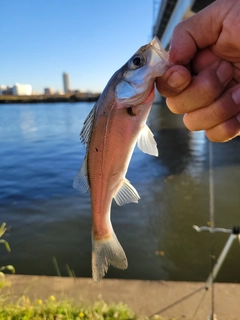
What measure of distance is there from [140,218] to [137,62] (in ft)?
18.0

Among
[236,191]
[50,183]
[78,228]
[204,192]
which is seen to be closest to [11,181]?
[50,183]

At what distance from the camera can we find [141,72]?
1938 mm

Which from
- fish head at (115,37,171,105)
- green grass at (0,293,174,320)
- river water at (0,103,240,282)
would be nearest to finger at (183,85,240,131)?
fish head at (115,37,171,105)

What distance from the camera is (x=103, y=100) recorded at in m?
2.01

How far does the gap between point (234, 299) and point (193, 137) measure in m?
15.9

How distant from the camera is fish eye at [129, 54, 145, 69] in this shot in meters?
1.93

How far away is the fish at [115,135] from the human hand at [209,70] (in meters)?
0.19

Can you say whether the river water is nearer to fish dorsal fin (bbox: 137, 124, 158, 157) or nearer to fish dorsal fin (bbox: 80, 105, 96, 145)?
fish dorsal fin (bbox: 137, 124, 158, 157)

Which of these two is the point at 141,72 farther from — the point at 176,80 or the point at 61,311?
the point at 61,311

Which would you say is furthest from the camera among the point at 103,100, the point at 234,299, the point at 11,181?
the point at 11,181

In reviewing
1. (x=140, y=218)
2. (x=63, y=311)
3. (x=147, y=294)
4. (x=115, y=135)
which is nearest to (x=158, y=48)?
(x=115, y=135)

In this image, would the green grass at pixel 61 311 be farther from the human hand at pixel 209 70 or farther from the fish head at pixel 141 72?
the fish head at pixel 141 72

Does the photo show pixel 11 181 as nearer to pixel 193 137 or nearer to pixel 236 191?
pixel 236 191

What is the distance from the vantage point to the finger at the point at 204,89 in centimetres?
218
